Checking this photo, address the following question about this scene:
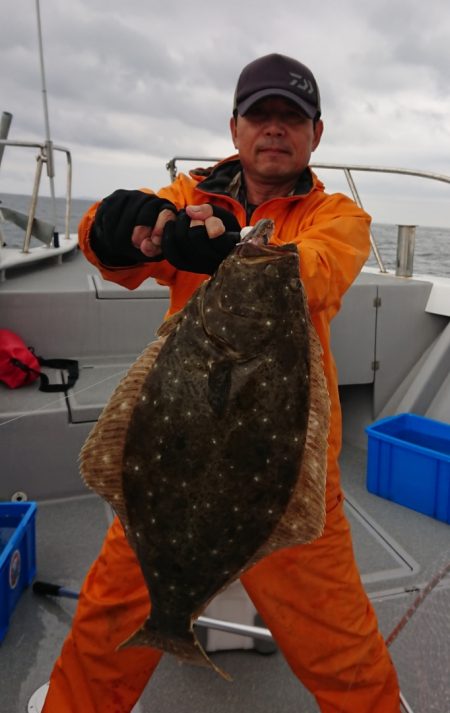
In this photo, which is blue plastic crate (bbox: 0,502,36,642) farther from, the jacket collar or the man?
the jacket collar

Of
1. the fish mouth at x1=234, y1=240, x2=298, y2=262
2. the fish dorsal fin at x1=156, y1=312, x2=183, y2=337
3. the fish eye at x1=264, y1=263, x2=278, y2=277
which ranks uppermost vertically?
the fish mouth at x1=234, y1=240, x2=298, y2=262

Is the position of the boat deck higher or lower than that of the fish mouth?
lower

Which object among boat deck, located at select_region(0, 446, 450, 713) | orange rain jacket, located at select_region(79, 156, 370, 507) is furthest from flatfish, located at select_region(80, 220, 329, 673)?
boat deck, located at select_region(0, 446, 450, 713)

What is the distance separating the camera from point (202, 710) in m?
2.29

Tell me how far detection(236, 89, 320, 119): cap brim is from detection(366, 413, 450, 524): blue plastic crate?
2.54 metres

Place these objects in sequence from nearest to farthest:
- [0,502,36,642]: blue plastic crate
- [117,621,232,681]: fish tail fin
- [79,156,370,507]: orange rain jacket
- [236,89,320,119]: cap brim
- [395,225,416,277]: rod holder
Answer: [117,621,232,681]: fish tail fin → [79,156,370,507]: orange rain jacket → [236,89,320,119]: cap brim → [0,502,36,642]: blue plastic crate → [395,225,416,277]: rod holder

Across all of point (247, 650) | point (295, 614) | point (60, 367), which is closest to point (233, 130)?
point (295, 614)

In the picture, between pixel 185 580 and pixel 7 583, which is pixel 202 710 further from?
pixel 185 580

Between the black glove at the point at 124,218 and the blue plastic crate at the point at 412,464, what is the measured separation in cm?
285

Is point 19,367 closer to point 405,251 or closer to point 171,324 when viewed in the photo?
point 171,324

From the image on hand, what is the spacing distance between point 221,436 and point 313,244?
0.65m

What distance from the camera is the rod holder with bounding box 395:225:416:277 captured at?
5.44 meters

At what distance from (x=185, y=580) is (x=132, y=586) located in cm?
68

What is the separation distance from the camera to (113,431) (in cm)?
133
